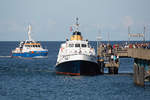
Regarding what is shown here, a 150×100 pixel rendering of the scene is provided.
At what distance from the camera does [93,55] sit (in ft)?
227

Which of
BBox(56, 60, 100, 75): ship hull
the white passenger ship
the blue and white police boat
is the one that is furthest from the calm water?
the blue and white police boat

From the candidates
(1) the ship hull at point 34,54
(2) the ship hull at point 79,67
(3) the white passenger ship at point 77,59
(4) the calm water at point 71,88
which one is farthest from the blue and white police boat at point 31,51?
(2) the ship hull at point 79,67

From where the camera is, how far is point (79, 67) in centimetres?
6712

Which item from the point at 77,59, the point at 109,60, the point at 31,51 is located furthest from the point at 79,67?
the point at 31,51

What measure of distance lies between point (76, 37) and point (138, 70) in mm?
19444

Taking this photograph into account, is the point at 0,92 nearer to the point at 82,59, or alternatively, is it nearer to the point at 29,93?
the point at 29,93

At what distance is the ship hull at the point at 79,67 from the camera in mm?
66938

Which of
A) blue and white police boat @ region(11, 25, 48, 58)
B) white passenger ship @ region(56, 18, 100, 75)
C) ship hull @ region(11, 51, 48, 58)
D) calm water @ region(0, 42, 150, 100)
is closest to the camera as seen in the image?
calm water @ region(0, 42, 150, 100)

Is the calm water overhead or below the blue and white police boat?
below

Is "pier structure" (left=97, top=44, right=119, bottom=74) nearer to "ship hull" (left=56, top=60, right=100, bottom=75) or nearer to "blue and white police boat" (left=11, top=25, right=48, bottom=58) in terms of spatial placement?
"ship hull" (left=56, top=60, right=100, bottom=75)

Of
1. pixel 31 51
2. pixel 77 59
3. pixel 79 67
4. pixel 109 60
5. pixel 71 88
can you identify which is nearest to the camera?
pixel 71 88

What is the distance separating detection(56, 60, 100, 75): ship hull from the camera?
66.9 metres

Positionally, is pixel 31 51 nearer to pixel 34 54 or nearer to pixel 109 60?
pixel 34 54

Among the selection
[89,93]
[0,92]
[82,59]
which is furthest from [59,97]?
[82,59]
